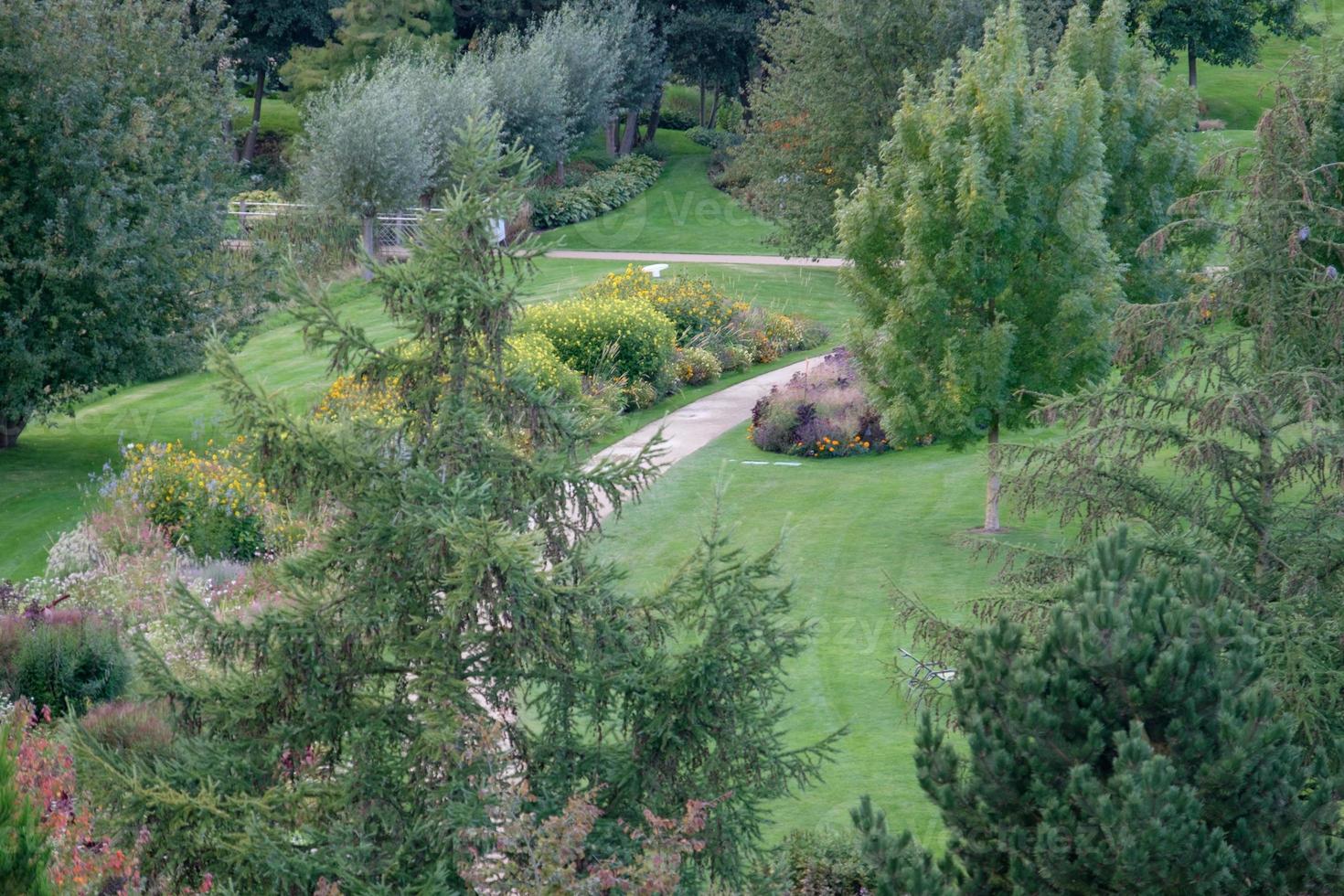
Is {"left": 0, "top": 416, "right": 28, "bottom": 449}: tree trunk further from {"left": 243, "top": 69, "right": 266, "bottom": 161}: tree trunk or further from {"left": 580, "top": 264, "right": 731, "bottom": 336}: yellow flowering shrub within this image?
{"left": 243, "top": 69, "right": 266, "bottom": 161}: tree trunk

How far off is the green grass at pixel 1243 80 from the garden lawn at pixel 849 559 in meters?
33.9

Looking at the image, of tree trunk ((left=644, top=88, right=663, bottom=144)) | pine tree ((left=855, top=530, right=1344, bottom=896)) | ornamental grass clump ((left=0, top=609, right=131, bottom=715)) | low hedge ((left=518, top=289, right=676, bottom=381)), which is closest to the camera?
pine tree ((left=855, top=530, right=1344, bottom=896))

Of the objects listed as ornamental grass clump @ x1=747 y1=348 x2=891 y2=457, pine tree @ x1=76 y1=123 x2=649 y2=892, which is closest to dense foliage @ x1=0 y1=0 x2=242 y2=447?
ornamental grass clump @ x1=747 y1=348 x2=891 y2=457

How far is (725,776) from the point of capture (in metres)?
5.84

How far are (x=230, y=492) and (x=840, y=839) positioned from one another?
8.11 m

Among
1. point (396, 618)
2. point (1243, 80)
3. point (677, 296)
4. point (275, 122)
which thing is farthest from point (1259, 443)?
point (1243, 80)

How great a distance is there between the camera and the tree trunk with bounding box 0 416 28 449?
18641mm

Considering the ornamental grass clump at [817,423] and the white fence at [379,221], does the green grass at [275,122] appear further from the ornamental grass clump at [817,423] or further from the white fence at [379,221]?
the ornamental grass clump at [817,423]

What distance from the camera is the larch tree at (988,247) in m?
14.3

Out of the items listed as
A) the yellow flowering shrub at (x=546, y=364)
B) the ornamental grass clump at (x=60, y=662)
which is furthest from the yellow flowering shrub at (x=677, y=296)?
the ornamental grass clump at (x=60, y=662)

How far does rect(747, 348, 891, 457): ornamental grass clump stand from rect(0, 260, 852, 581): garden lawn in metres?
1.96

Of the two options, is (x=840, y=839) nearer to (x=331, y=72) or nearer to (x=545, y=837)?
(x=545, y=837)

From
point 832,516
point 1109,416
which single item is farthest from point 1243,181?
point 832,516

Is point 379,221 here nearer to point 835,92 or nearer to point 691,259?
point 691,259
